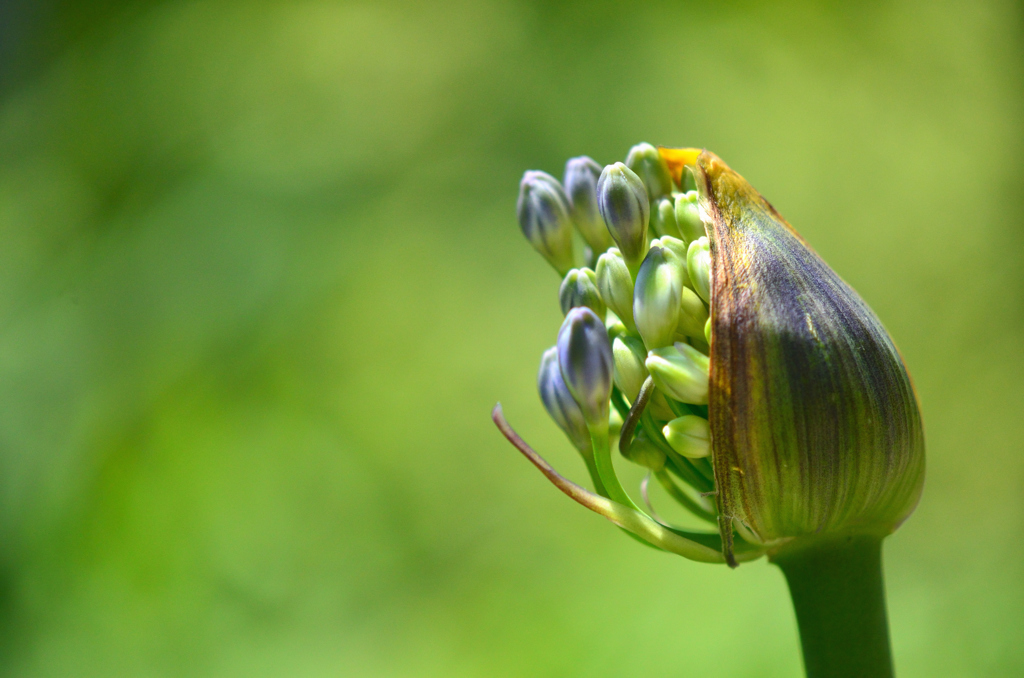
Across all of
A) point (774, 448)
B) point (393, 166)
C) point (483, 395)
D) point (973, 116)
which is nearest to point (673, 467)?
point (774, 448)

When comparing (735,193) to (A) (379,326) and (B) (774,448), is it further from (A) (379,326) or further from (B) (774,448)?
(A) (379,326)

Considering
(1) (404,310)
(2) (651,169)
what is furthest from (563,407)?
(1) (404,310)

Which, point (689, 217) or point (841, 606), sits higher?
point (689, 217)

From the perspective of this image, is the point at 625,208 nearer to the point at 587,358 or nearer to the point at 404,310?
the point at 587,358

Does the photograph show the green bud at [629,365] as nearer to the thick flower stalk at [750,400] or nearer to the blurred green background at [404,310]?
the thick flower stalk at [750,400]

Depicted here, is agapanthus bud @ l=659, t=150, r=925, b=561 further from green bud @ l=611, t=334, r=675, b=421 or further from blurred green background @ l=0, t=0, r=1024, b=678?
blurred green background @ l=0, t=0, r=1024, b=678
